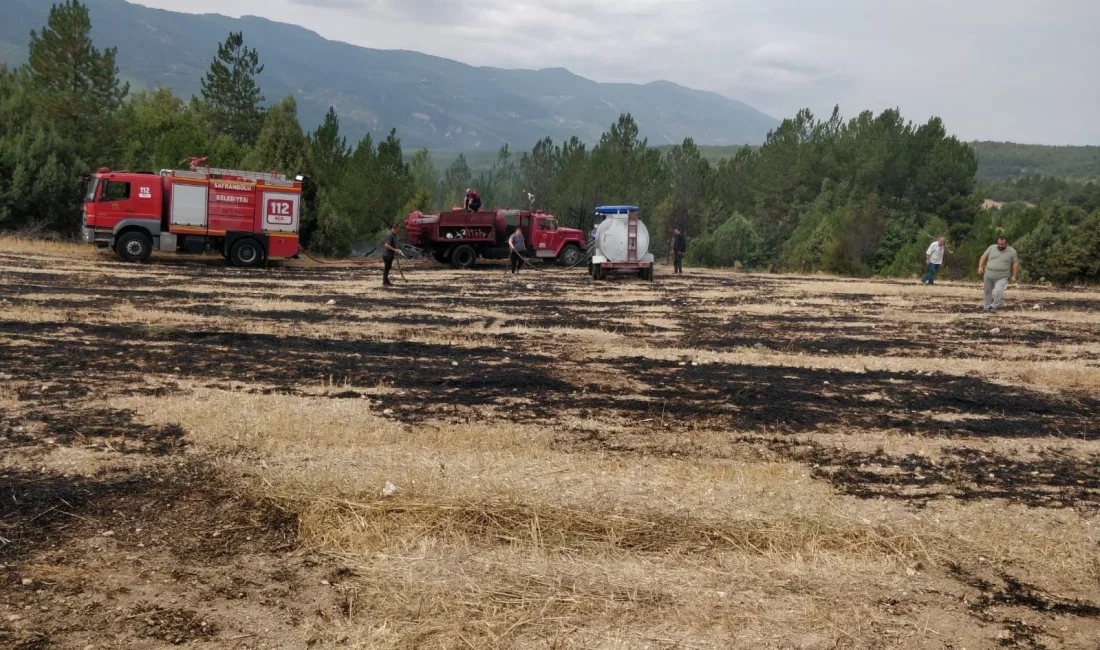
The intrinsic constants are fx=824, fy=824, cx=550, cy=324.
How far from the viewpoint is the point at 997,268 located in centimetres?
1789

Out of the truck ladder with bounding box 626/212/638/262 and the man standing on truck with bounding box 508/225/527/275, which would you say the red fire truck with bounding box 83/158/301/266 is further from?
the truck ladder with bounding box 626/212/638/262

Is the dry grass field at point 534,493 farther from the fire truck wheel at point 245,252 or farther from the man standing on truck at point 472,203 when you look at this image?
the man standing on truck at point 472,203

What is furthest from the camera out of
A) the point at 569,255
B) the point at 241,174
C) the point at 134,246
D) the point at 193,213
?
the point at 569,255

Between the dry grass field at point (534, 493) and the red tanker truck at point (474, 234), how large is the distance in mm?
18624

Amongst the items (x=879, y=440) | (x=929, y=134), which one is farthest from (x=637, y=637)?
(x=929, y=134)

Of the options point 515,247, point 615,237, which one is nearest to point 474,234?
point 515,247

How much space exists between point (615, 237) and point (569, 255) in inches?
275

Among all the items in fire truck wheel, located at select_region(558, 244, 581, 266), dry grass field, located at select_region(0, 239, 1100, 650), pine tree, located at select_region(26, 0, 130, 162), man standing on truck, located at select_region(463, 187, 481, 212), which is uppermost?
pine tree, located at select_region(26, 0, 130, 162)

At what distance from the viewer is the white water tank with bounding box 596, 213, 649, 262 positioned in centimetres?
2691

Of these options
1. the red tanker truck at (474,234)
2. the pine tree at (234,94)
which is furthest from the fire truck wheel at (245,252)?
the pine tree at (234,94)

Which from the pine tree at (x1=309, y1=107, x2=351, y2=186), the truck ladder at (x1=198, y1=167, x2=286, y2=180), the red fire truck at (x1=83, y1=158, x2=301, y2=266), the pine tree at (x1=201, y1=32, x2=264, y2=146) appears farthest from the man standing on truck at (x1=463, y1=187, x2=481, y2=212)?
the pine tree at (x1=201, y1=32, x2=264, y2=146)

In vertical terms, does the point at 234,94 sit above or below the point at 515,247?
above

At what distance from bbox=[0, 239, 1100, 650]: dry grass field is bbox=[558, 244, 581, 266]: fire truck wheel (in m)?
20.9

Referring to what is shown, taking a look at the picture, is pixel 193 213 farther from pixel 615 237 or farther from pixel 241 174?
pixel 615 237
